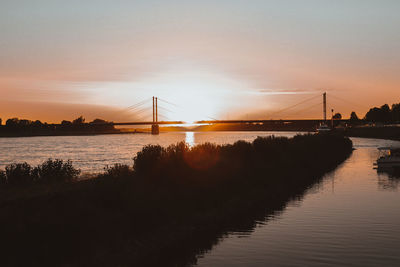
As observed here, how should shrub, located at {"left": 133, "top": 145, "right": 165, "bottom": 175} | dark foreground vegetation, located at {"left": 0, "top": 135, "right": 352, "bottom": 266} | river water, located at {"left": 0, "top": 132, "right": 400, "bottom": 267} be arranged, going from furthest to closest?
shrub, located at {"left": 133, "top": 145, "right": 165, "bottom": 175} < river water, located at {"left": 0, "top": 132, "right": 400, "bottom": 267} < dark foreground vegetation, located at {"left": 0, "top": 135, "right": 352, "bottom": 266}

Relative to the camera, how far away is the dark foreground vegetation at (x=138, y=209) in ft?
51.4

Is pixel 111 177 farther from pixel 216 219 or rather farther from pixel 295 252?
pixel 295 252

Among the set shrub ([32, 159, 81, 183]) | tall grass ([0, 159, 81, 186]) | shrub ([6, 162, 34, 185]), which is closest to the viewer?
shrub ([6, 162, 34, 185])

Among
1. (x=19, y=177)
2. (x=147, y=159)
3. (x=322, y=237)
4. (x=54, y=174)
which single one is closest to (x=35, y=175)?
(x=54, y=174)

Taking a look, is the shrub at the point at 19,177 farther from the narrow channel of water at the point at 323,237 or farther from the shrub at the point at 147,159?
the narrow channel of water at the point at 323,237

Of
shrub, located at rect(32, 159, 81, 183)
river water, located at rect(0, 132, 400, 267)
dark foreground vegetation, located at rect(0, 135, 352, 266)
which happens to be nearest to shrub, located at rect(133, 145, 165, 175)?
dark foreground vegetation, located at rect(0, 135, 352, 266)

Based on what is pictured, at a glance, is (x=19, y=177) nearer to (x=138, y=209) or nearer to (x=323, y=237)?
(x=138, y=209)

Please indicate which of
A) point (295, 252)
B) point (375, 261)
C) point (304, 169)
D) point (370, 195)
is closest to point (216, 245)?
point (295, 252)

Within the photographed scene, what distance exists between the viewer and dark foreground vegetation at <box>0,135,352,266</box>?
15.7 m

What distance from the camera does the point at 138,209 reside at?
20344mm

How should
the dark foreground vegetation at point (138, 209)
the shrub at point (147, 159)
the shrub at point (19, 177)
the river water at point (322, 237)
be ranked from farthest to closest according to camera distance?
the shrub at point (147, 159), the shrub at point (19, 177), the river water at point (322, 237), the dark foreground vegetation at point (138, 209)

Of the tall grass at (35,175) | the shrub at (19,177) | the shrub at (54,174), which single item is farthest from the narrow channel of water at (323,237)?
the shrub at (19,177)

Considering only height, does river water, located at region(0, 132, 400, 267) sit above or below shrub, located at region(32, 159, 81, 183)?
below

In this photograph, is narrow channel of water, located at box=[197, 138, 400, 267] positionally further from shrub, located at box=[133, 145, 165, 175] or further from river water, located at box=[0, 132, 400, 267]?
shrub, located at box=[133, 145, 165, 175]
